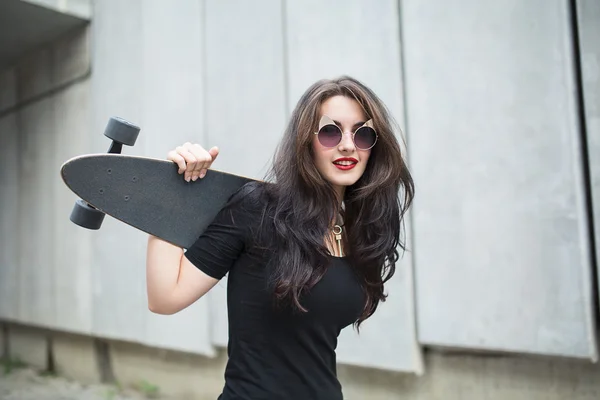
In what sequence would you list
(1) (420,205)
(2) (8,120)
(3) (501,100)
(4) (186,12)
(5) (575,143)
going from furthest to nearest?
(2) (8,120)
(4) (186,12)
(1) (420,205)
(3) (501,100)
(5) (575,143)

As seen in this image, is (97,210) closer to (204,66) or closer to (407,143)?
(407,143)

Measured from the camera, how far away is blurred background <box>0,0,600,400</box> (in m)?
2.68

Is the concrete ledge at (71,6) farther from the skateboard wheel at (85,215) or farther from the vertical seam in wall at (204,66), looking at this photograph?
the skateboard wheel at (85,215)

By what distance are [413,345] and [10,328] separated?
6.09m

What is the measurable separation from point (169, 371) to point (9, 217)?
341 cm

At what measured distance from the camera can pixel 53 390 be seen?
17.9 feet

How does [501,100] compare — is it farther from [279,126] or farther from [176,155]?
[176,155]

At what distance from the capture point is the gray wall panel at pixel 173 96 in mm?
4375

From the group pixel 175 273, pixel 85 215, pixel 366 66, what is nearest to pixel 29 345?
pixel 366 66

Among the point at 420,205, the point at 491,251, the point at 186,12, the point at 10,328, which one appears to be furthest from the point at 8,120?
the point at 491,251

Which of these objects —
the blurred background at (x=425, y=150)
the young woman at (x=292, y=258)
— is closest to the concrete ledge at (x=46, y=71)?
the blurred background at (x=425, y=150)

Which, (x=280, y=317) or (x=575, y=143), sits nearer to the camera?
(x=280, y=317)

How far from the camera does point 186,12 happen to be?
448 centimetres

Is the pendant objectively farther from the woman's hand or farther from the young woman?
the woman's hand
